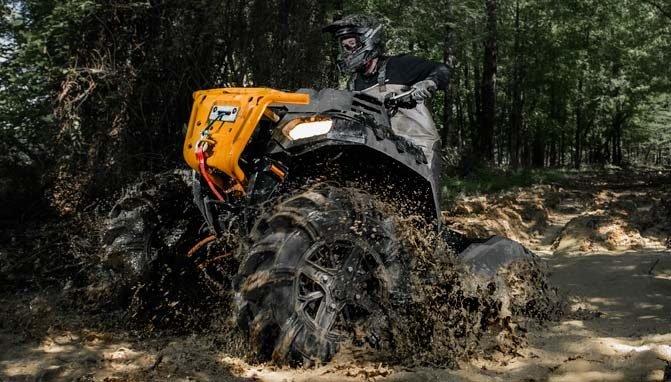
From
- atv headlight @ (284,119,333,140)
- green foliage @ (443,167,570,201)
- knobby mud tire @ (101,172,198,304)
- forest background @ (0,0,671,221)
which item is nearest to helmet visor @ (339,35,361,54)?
atv headlight @ (284,119,333,140)

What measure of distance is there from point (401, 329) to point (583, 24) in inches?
1077

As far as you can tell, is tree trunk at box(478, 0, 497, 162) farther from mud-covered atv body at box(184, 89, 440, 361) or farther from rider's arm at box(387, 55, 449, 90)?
mud-covered atv body at box(184, 89, 440, 361)

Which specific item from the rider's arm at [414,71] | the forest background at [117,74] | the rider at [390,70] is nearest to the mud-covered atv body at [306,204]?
the rider at [390,70]

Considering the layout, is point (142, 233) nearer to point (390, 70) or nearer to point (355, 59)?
point (355, 59)

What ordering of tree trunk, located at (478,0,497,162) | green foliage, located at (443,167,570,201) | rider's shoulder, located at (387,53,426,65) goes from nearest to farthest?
rider's shoulder, located at (387,53,426,65), green foliage, located at (443,167,570,201), tree trunk, located at (478,0,497,162)

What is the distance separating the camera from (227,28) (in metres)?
8.13

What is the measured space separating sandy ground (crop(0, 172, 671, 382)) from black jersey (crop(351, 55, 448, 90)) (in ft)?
6.10

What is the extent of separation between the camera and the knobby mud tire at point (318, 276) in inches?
131

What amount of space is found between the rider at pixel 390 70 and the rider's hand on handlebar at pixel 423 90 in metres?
0.04

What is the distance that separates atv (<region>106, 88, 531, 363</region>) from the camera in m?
3.36

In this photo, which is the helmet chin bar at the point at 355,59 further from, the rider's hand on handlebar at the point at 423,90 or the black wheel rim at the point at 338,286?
the black wheel rim at the point at 338,286

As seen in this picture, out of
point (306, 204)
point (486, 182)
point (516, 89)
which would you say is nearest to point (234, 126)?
point (306, 204)

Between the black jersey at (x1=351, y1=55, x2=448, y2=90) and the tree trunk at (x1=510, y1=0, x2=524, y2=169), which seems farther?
the tree trunk at (x1=510, y1=0, x2=524, y2=169)

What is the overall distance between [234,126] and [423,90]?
4.77 feet
